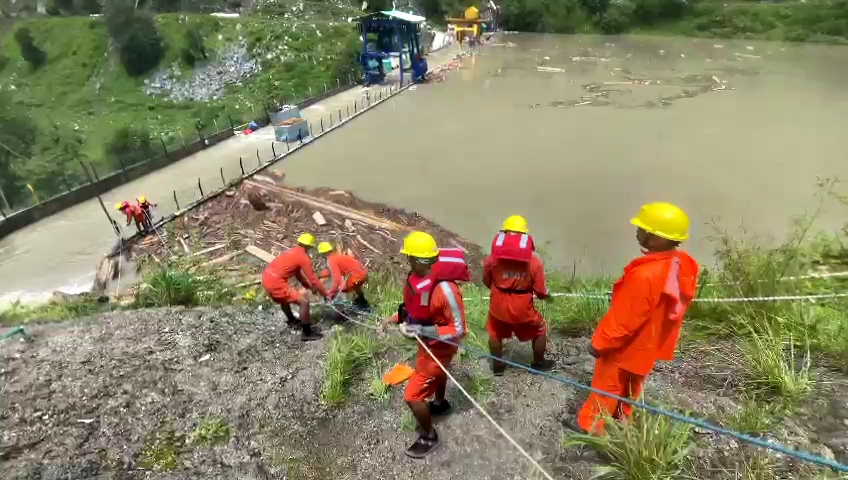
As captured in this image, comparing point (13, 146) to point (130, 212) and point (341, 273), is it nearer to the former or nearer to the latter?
point (130, 212)

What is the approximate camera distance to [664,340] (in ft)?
10.1

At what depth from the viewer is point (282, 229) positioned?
420 inches

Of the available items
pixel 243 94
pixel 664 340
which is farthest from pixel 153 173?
pixel 243 94

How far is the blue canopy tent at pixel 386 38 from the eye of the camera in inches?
959

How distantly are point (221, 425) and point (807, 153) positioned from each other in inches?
651

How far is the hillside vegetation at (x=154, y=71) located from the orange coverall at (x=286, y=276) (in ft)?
71.1

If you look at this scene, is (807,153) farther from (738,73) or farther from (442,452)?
(442,452)

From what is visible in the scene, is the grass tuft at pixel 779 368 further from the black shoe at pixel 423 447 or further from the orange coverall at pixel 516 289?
the black shoe at pixel 423 447

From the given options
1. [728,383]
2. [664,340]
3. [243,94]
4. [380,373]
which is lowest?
[243,94]

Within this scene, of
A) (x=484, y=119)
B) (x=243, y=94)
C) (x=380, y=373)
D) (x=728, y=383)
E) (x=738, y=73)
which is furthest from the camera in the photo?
(x=243, y=94)

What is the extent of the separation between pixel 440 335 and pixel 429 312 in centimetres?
18

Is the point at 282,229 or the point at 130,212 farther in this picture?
the point at 282,229

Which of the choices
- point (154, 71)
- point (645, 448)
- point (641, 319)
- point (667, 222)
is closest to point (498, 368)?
point (645, 448)

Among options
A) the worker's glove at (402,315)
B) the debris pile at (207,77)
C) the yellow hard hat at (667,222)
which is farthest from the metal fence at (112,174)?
the debris pile at (207,77)
